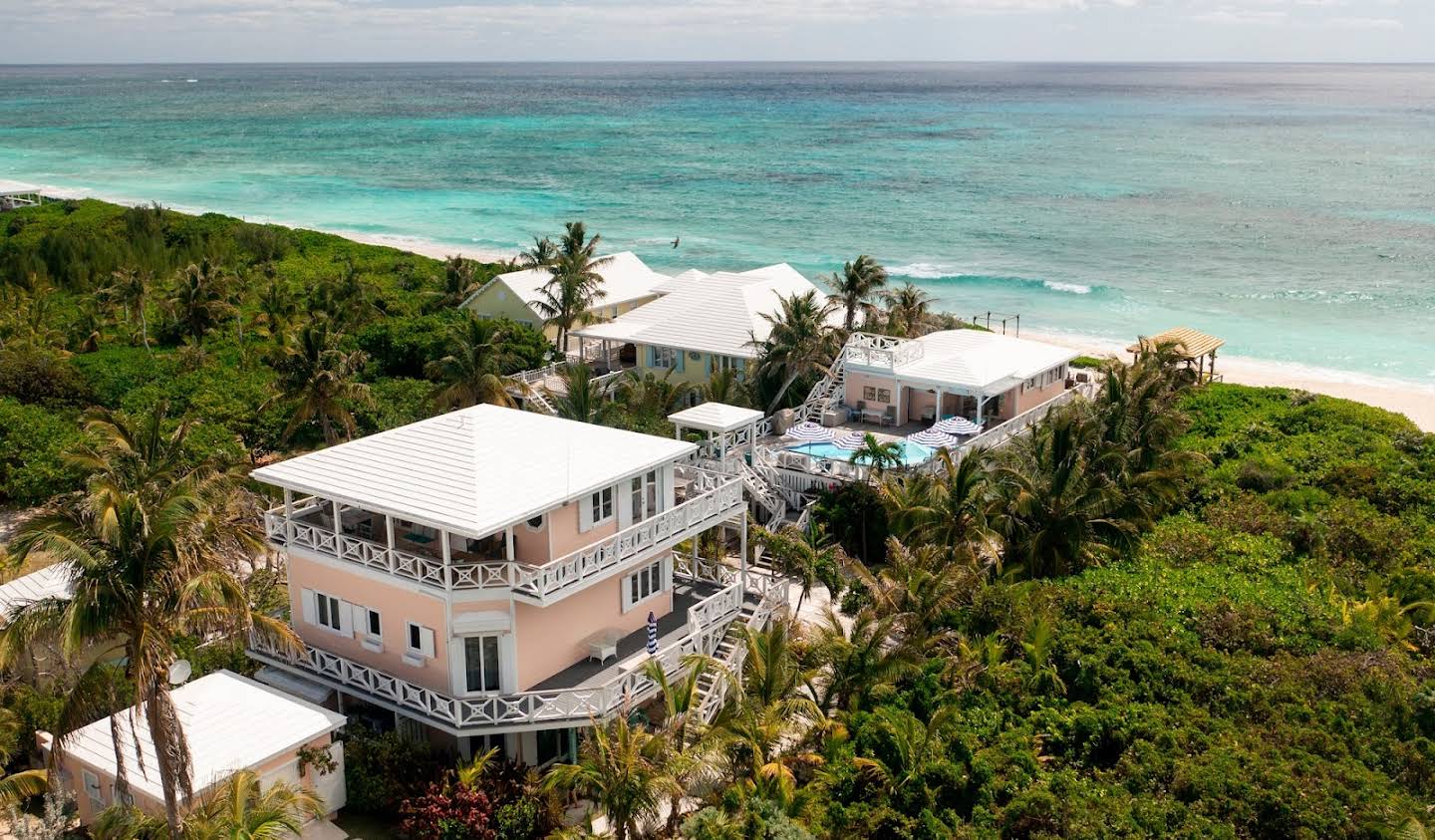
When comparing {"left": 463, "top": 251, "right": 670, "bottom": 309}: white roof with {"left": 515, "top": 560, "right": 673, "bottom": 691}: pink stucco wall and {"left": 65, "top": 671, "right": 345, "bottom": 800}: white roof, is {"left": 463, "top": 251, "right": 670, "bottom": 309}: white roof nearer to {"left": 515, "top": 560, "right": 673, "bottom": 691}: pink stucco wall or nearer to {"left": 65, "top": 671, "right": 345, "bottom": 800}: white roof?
{"left": 515, "top": 560, "right": 673, "bottom": 691}: pink stucco wall

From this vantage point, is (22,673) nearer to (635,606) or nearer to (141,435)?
(141,435)

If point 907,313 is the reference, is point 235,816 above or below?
below

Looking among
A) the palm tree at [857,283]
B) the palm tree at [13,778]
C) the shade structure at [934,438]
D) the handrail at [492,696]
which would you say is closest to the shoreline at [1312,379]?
the palm tree at [857,283]

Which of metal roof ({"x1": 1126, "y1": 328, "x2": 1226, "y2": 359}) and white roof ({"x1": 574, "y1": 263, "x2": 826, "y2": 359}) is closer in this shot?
white roof ({"x1": 574, "y1": 263, "x2": 826, "y2": 359})

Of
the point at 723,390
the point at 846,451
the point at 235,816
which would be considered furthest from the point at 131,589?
the point at 723,390

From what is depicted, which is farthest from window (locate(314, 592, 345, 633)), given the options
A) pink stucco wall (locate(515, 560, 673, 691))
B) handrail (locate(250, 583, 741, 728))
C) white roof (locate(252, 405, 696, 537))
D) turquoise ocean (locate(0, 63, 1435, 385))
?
turquoise ocean (locate(0, 63, 1435, 385))

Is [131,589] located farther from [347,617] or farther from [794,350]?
[794,350]
